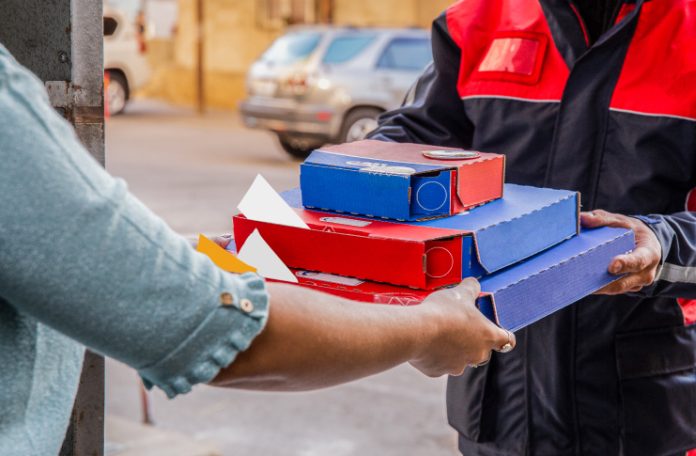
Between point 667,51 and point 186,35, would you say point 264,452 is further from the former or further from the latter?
point 186,35

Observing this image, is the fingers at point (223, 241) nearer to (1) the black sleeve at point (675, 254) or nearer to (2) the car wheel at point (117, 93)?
(1) the black sleeve at point (675, 254)

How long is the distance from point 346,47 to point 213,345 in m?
11.8

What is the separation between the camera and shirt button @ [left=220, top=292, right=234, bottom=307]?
40.8 inches

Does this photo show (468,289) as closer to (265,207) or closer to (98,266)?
(265,207)

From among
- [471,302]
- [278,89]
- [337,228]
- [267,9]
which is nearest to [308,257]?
[337,228]

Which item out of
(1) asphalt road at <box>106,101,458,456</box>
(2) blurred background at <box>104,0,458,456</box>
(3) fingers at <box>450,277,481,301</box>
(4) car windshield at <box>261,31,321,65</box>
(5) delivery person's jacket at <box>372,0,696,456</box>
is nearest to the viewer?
(3) fingers at <box>450,277,481,301</box>

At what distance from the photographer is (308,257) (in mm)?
1583

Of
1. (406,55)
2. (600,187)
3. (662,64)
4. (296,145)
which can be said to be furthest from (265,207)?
(296,145)

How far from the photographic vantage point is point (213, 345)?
1.04 metres

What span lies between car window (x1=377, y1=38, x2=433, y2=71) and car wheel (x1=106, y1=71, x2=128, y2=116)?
253 inches

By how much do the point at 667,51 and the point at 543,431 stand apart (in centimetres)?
83

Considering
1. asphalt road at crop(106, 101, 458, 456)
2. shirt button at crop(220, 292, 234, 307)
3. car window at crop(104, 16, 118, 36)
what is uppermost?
car window at crop(104, 16, 118, 36)

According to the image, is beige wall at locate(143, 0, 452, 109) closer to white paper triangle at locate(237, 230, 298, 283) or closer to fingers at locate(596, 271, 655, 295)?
fingers at locate(596, 271, 655, 295)

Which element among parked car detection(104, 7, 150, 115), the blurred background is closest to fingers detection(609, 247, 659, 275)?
the blurred background
